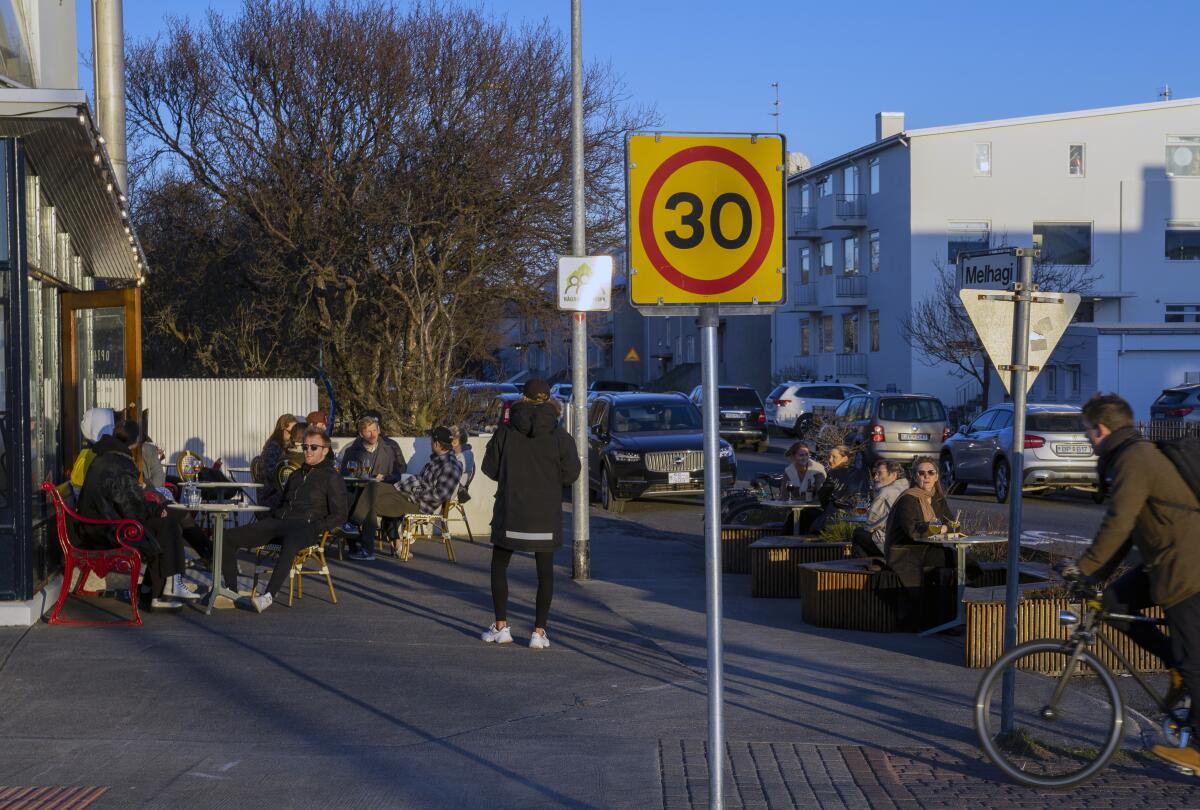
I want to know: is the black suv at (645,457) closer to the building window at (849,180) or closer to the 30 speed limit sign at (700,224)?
the 30 speed limit sign at (700,224)

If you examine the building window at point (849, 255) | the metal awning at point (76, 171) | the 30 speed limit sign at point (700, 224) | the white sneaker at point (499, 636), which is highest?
the building window at point (849, 255)

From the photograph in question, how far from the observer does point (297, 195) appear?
23453 millimetres

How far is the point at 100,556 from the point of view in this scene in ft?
33.8

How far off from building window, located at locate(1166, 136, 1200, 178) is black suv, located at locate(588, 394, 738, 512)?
3470cm

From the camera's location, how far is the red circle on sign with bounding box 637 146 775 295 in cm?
508

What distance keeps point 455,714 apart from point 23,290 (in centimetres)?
443

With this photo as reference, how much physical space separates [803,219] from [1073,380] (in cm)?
1946

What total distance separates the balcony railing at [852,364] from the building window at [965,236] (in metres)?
6.18

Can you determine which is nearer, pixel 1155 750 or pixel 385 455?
pixel 1155 750

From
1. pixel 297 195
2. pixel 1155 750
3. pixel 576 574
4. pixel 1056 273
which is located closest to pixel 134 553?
pixel 576 574

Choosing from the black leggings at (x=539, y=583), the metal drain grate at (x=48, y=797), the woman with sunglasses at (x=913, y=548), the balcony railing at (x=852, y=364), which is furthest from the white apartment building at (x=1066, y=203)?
the metal drain grate at (x=48, y=797)

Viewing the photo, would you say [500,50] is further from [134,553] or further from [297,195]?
[134,553]

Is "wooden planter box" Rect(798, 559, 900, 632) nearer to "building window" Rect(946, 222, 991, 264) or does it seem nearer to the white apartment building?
the white apartment building

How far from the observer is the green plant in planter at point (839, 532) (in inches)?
500
